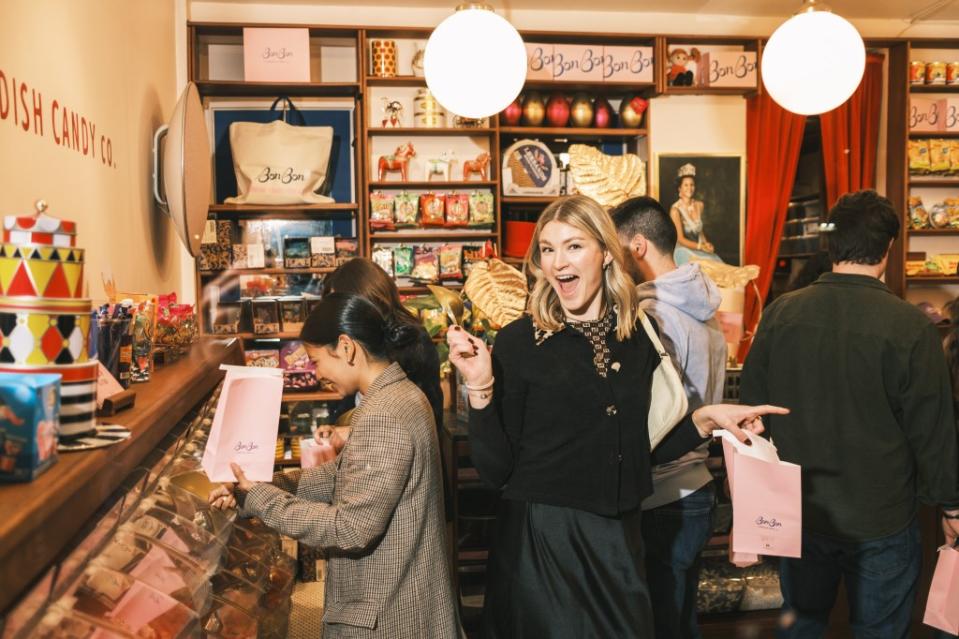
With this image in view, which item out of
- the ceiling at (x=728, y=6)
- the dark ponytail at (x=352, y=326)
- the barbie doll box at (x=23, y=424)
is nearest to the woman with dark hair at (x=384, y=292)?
the dark ponytail at (x=352, y=326)

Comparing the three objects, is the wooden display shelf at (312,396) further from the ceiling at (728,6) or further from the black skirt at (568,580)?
the black skirt at (568,580)

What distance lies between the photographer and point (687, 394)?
228 cm

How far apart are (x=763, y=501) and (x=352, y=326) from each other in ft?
3.19

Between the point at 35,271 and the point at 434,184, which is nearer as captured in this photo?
the point at 35,271

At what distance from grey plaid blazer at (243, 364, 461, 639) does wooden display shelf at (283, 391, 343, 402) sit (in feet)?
10.4

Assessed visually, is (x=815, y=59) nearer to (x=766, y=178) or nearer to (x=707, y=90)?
(x=707, y=90)

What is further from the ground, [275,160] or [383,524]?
[275,160]

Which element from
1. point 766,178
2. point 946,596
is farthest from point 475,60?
point 766,178

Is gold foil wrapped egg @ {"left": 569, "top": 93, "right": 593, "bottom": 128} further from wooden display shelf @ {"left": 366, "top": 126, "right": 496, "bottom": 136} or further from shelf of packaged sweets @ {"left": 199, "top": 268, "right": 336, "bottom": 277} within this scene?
shelf of packaged sweets @ {"left": 199, "top": 268, "right": 336, "bottom": 277}

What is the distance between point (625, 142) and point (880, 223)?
340 centimetres

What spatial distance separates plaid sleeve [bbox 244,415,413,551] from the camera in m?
1.51

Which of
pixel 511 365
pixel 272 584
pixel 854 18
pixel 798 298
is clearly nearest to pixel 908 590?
pixel 798 298

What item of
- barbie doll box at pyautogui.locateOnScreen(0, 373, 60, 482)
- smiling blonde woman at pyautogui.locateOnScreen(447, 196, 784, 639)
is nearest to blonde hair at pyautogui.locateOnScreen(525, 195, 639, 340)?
smiling blonde woman at pyautogui.locateOnScreen(447, 196, 784, 639)

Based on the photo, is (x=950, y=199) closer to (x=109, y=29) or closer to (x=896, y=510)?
(x=896, y=510)
